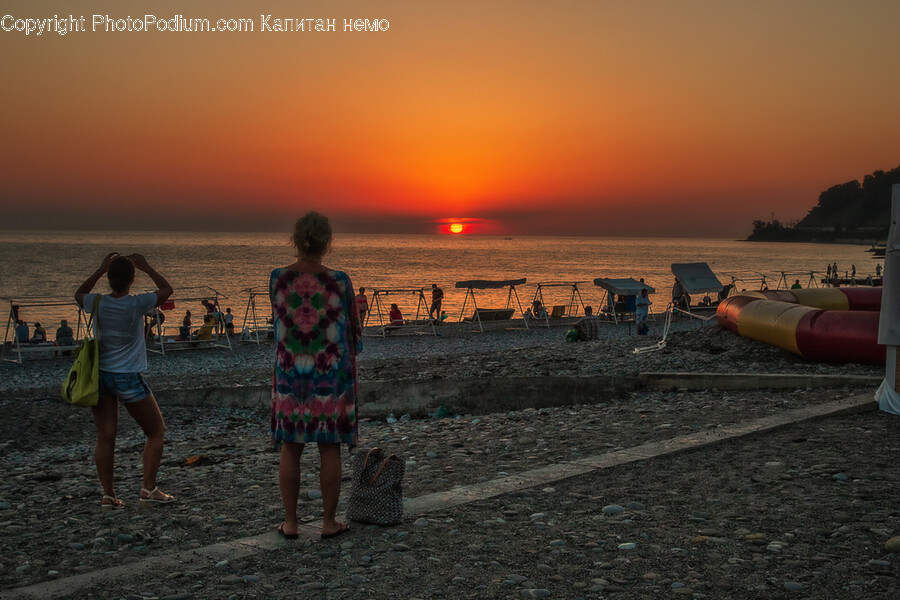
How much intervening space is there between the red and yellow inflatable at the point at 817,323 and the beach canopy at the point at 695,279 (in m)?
9.39

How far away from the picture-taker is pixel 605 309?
101ft

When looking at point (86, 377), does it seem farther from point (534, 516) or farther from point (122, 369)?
point (534, 516)

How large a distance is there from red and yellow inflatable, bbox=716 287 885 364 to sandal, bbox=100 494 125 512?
9.28 meters

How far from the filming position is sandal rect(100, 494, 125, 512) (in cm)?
537

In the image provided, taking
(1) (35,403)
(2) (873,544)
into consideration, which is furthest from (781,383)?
(1) (35,403)

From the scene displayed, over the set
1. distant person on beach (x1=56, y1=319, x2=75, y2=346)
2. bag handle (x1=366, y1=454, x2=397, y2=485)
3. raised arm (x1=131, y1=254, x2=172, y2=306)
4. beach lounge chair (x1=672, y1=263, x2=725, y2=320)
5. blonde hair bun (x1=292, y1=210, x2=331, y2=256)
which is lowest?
distant person on beach (x1=56, y1=319, x2=75, y2=346)

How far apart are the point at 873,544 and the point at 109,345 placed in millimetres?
4640

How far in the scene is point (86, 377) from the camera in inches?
202

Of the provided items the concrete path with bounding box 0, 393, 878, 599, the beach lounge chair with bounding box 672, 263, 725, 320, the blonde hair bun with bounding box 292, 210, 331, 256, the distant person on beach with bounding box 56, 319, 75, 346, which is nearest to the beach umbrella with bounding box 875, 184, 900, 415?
the concrete path with bounding box 0, 393, 878, 599

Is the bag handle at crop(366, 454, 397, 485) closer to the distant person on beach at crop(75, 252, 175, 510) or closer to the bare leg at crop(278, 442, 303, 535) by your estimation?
the bare leg at crop(278, 442, 303, 535)

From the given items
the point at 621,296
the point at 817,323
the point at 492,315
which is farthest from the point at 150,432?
the point at 621,296

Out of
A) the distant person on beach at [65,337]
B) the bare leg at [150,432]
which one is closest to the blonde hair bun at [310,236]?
the bare leg at [150,432]

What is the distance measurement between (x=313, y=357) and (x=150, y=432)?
1.78 meters

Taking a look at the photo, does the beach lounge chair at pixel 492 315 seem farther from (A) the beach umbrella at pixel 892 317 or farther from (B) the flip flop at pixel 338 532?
(B) the flip flop at pixel 338 532
